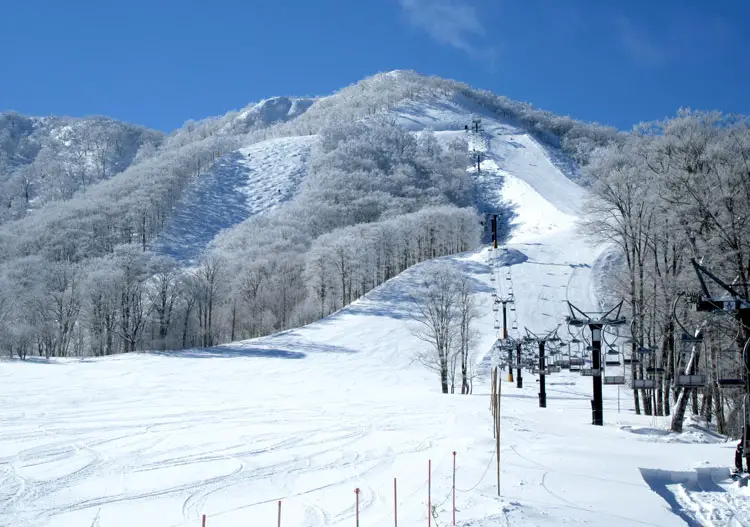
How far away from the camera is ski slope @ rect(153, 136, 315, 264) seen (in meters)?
138

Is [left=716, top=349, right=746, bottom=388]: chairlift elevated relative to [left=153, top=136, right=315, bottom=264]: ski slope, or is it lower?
lower

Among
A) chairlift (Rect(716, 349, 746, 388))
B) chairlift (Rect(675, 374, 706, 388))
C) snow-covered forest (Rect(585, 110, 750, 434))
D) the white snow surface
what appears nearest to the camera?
the white snow surface

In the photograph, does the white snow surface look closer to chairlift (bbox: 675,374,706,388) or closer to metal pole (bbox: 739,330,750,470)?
metal pole (bbox: 739,330,750,470)

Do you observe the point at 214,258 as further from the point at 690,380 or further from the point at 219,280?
the point at 690,380

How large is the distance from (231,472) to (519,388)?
33.5 meters

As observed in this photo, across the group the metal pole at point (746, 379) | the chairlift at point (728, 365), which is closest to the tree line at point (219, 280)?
the chairlift at point (728, 365)

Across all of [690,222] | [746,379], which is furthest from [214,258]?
[746,379]

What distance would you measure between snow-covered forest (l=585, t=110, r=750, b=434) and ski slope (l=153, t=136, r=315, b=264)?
107268 millimetres

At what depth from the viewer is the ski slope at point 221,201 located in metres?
138

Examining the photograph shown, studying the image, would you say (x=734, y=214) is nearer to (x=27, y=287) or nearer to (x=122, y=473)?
(x=122, y=473)

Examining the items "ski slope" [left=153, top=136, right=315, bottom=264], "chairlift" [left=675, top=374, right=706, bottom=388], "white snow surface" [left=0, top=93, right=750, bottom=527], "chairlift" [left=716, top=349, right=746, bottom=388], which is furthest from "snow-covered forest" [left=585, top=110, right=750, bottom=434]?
"ski slope" [left=153, top=136, right=315, bottom=264]

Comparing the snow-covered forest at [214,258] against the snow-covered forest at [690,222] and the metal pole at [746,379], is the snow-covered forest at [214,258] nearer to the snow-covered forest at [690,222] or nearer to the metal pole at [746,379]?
the snow-covered forest at [690,222]

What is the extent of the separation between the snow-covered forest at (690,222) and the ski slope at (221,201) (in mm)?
107268

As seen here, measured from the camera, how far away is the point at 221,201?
6634 inches
